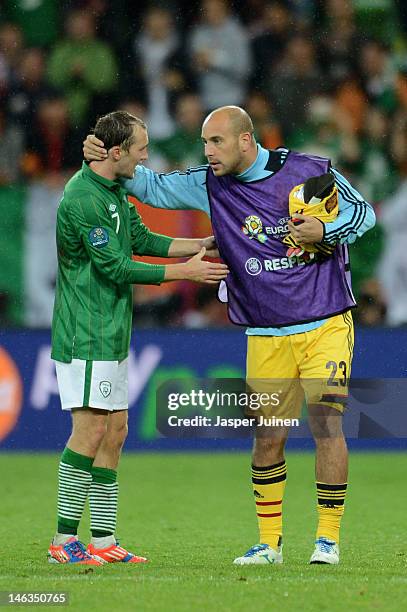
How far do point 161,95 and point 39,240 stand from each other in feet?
7.15

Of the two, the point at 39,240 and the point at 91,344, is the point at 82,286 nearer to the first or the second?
the point at 91,344

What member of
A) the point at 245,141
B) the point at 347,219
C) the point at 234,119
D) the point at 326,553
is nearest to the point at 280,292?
the point at 347,219

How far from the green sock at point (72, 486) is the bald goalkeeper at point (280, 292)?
2.51 ft

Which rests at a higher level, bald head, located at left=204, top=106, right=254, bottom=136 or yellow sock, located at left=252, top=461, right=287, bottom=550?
bald head, located at left=204, top=106, right=254, bottom=136

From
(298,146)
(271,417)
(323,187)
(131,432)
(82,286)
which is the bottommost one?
(131,432)

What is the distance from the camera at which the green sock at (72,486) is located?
20.1ft

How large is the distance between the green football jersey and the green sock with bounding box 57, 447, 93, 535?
1.53ft

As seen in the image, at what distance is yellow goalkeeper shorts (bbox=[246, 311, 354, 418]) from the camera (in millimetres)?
6123

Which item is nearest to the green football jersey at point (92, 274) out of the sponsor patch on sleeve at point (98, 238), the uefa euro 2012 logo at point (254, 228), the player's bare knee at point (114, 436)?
the sponsor patch on sleeve at point (98, 238)

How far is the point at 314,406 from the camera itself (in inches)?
241

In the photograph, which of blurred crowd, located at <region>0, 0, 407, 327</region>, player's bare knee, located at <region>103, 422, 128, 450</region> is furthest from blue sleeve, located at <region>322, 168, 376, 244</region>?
blurred crowd, located at <region>0, 0, 407, 327</region>

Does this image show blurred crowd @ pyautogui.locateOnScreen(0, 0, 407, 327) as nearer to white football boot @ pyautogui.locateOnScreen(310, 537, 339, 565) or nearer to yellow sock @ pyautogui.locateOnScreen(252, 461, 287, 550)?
yellow sock @ pyautogui.locateOnScreen(252, 461, 287, 550)

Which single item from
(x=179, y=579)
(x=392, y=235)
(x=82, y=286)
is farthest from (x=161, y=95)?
(x=179, y=579)

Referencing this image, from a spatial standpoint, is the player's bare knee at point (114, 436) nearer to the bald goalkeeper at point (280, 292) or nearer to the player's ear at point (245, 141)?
the bald goalkeeper at point (280, 292)
